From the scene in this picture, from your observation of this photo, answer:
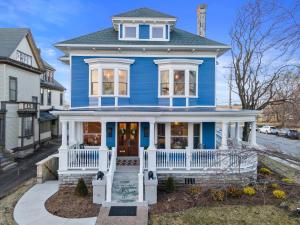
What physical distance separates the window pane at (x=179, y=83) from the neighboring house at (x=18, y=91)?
15.0 metres

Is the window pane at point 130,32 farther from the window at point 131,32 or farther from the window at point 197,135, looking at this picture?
the window at point 197,135

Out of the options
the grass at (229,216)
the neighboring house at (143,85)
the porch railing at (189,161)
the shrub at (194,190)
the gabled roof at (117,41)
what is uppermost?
the gabled roof at (117,41)

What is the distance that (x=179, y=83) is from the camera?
14.8m

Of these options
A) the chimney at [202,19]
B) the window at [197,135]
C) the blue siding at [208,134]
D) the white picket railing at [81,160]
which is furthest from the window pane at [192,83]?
the white picket railing at [81,160]

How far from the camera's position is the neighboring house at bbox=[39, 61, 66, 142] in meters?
29.5

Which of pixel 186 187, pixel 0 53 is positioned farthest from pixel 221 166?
pixel 0 53

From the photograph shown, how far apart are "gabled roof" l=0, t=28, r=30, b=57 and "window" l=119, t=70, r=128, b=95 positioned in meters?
12.4

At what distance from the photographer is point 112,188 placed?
11531 millimetres

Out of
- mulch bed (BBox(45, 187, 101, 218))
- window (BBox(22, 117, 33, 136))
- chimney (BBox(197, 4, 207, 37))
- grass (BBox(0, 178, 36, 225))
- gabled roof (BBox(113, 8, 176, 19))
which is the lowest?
grass (BBox(0, 178, 36, 225))

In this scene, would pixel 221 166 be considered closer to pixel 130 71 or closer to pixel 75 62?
pixel 130 71

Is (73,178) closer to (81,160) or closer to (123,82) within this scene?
(81,160)

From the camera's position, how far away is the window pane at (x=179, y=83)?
1474 cm

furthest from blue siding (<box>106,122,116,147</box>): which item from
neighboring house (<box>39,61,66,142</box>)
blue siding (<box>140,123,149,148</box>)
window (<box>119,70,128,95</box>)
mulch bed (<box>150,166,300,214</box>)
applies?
neighboring house (<box>39,61,66,142</box>)

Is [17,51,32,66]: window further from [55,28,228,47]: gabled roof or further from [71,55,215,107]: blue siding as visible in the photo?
[71,55,215,107]: blue siding
